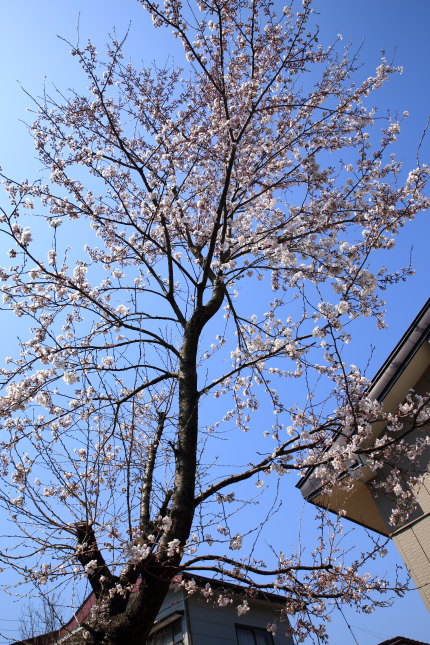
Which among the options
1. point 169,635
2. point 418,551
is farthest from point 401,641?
point 169,635

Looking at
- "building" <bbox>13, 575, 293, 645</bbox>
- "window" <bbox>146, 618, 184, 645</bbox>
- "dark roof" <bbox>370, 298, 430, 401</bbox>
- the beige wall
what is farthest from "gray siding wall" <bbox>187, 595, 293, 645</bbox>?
"dark roof" <bbox>370, 298, 430, 401</bbox>

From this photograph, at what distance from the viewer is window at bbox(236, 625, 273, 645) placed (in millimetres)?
10054

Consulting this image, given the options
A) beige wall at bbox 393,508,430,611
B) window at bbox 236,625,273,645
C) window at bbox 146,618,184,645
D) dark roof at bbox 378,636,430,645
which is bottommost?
dark roof at bbox 378,636,430,645

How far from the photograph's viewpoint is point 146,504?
4.61 meters

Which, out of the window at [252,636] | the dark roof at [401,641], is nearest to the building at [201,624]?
the window at [252,636]

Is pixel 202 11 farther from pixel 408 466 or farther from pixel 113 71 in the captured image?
pixel 408 466

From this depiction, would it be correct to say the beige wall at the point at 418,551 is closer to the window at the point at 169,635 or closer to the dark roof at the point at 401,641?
the dark roof at the point at 401,641

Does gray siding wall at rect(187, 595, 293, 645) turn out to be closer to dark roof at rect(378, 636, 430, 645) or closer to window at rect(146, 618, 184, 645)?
window at rect(146, 618, 184, 645)

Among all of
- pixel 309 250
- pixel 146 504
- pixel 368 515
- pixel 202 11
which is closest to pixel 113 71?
pixel 202 11

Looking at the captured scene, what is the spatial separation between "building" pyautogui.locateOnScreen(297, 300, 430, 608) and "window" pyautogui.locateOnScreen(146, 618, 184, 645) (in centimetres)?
463

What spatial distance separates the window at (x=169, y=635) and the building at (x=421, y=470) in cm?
463

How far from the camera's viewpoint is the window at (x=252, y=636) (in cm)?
1005

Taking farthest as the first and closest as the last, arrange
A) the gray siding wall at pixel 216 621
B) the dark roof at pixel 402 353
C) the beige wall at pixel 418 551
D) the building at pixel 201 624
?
the gray siding wall at pixel 216 621
the building at pixel 201 624
the dark roof at pixel 402 353
the beige wall at pixel 418 551

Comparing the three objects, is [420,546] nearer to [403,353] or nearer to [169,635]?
[403,353]
